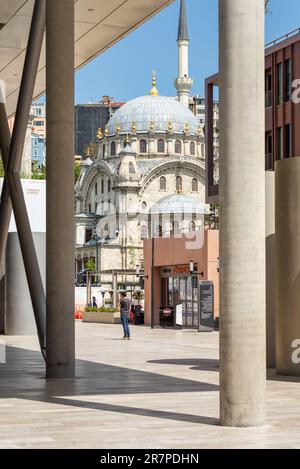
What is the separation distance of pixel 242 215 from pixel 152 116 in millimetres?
149026

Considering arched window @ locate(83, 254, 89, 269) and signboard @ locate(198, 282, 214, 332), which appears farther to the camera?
arched window @ locate(83, 254, 89, 269)

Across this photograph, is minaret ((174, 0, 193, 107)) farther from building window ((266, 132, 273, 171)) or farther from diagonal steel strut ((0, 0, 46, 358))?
diagonal steel strut ((0, 0, 46, 358))

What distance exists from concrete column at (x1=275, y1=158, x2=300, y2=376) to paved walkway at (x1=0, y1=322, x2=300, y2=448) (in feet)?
1.89

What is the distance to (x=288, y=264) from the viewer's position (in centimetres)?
1808

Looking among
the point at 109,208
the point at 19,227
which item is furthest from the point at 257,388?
the point at 109,208

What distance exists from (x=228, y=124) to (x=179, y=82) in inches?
6731

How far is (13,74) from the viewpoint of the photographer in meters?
32.7

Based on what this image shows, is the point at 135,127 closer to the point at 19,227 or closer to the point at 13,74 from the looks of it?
the point at 13,74

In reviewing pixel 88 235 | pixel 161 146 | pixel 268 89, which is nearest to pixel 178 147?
pixel 161 146

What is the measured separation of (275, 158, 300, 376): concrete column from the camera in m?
18.0

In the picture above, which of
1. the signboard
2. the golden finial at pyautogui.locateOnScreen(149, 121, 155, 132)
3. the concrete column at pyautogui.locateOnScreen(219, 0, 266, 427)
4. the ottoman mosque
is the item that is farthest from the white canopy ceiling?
the golden finial at pyautogui.locateOnScreen(149, 121, 155, 132)

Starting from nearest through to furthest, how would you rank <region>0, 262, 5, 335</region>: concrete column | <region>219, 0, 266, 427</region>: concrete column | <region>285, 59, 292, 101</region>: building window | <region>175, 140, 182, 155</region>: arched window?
<region>219, 0, 266, 427</region>: concrete column → <region>0, 262, 5, 335</region>: concrete column → <region>285, 59, 292, 101</region>: building window → <region>175, 140, 182, 155</region>: arched window

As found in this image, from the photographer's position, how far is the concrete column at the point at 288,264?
18.0m

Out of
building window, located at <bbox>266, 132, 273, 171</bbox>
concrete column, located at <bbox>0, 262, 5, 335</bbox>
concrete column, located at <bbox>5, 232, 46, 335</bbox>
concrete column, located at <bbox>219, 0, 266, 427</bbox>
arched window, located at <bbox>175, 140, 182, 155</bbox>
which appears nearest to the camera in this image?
concrete column, located at <bbox>219, 0, 266, 427</bbox>
